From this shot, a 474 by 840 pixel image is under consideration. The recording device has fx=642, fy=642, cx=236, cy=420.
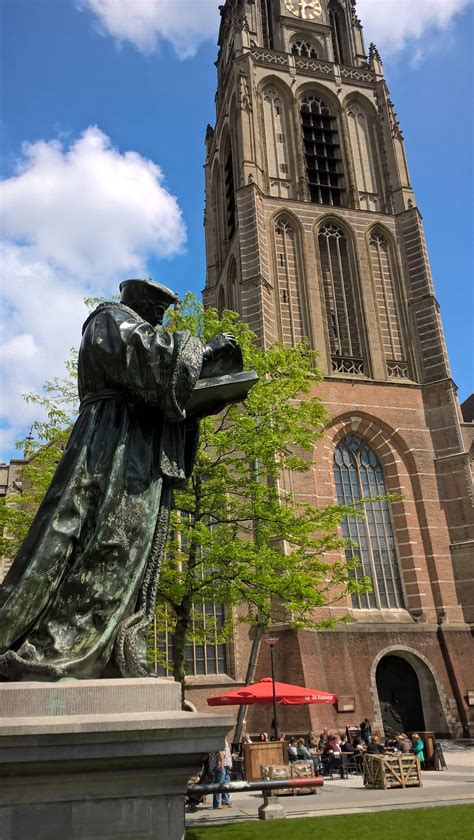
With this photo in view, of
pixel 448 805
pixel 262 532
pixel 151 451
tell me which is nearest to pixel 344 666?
pixel 262 532

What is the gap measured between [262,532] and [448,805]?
5.60 metres

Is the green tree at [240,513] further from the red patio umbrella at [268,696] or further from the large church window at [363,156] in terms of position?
the large church window at [363,156]

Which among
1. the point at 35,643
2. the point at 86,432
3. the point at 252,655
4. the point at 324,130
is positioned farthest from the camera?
the point at 324,130

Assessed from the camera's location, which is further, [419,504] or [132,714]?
[419,504]

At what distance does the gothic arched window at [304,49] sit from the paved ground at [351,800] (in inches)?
1512

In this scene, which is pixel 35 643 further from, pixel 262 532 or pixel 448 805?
pixel 262 532

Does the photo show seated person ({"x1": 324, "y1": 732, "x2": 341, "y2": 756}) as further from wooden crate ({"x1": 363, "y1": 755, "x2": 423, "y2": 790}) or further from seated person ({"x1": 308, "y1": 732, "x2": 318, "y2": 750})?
wooden crate ({"x1": 363, "y1": 755, "x2": 423, "y2": 790})

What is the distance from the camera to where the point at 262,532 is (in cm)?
1300

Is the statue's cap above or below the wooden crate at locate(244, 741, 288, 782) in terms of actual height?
above

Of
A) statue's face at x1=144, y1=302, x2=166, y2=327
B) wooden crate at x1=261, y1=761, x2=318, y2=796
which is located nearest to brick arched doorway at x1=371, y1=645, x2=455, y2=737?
wooden crate at x1=261, y1=761, x2=318, y2=796

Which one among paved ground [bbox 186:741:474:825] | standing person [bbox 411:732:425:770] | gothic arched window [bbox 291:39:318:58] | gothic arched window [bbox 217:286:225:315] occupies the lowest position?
paved ground [bbox 186:741:474:825]

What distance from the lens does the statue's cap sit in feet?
12.7

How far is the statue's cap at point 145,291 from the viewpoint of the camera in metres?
3.87

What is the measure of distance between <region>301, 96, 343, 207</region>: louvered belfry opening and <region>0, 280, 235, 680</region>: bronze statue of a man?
101 feet
